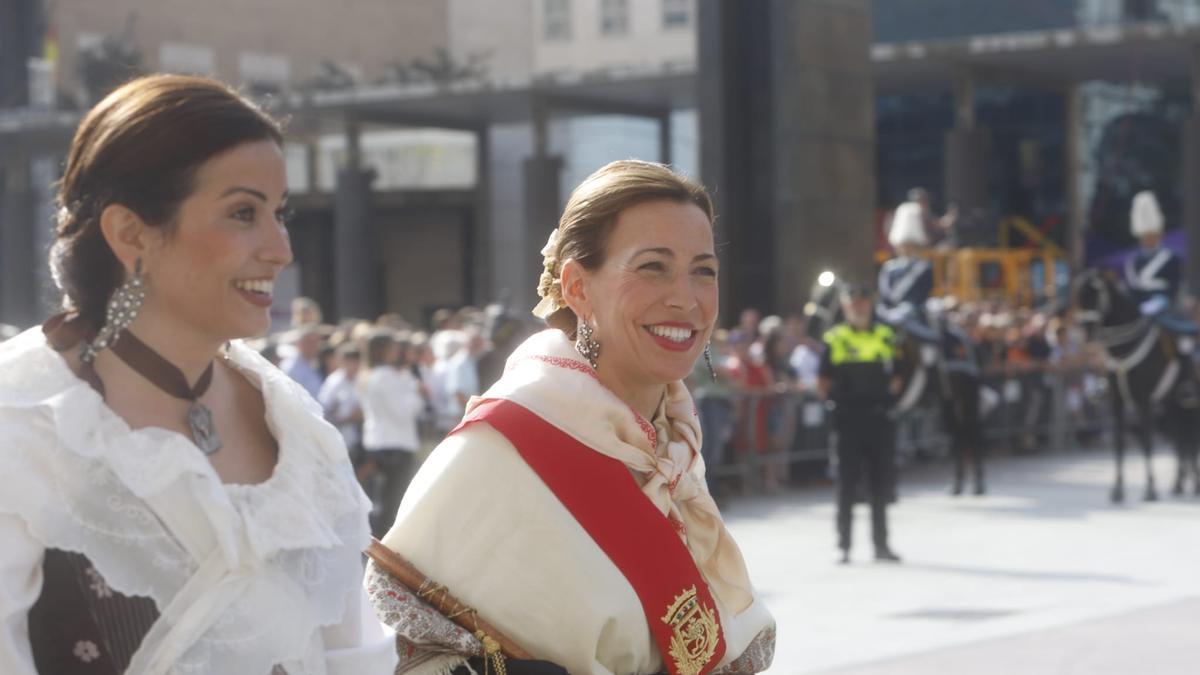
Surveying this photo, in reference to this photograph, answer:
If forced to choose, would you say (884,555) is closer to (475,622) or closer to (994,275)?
(475,622)

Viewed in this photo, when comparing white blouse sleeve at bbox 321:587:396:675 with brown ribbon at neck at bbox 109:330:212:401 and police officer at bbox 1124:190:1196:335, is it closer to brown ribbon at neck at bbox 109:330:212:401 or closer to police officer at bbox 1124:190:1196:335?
brown ribbon at neck at bbox 109:330:212:401

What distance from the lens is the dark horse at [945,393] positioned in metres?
16.2

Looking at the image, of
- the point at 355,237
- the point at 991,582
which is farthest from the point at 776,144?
the point at 355,237

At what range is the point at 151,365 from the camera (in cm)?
271

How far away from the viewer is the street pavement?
29.7 feet

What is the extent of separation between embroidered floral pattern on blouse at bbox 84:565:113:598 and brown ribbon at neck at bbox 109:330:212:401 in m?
0.29

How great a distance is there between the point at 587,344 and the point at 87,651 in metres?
1.42

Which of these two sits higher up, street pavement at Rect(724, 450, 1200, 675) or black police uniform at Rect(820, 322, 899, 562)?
black police uniform at Rect(820, 322, 899, 562)

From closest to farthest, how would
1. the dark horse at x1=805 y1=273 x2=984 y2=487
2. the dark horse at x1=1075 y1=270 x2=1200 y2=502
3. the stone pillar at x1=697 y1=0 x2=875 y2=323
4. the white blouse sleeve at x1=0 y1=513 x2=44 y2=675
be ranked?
the white blouse sleeve at x1=0 y1=513 x2=44 y2=675
the dark horse at x1=805 y1=273 x2=984 y2=487
the dark horse at x1=1075 y1=270 x2=1200 y2=502
the stone pillar at x1=697 y1=0 x2=875 y2=323

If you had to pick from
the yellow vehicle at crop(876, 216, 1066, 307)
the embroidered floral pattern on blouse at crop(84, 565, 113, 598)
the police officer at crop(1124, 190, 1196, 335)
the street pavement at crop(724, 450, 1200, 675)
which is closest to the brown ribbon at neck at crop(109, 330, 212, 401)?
the embroidered floral pattern on blouse at crop(84, 565, 113, 598)

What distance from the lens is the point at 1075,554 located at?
1308 cm

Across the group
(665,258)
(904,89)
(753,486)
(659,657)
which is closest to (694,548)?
(659,657)

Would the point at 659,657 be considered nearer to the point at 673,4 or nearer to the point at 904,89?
the point at 904,89

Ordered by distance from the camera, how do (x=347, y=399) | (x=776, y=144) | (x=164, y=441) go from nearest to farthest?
1. (x=164, y=441)
2. (x=347, y=399)
3. (x=776, y=144)
